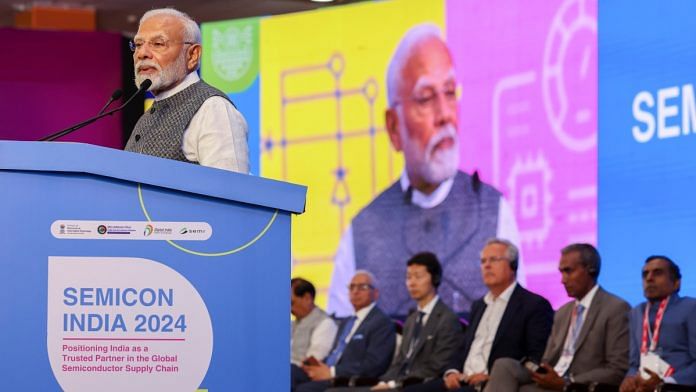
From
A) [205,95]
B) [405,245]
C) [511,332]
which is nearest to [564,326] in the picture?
[511,332]

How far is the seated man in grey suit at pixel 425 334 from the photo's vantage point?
6734mm

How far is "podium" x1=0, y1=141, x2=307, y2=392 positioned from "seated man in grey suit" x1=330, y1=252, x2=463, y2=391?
4685 mm

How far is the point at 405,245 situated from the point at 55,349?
6.03 m

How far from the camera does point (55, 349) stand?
6.54ft

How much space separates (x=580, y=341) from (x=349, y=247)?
2.66m

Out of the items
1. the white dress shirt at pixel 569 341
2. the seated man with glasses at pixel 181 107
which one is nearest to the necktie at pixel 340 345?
the white dress shirt at pixel 569 341

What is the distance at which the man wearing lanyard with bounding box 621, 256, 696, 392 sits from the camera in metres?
5.43

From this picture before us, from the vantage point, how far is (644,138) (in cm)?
646

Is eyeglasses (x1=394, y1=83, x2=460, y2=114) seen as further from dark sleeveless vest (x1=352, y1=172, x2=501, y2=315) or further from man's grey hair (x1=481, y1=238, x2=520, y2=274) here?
man's grey hair (x1=481, y1=238, x2=520, y2=274)

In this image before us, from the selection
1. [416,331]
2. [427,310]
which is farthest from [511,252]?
[416,331]

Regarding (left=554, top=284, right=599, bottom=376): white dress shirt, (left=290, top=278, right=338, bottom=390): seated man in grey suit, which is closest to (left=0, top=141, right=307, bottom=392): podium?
(left=554, top=284, right=599, bottom=376): white dress shirt

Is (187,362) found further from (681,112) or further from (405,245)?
(405,245)

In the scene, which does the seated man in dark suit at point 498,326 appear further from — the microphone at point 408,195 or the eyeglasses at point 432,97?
the eyeglasses at point 432,97

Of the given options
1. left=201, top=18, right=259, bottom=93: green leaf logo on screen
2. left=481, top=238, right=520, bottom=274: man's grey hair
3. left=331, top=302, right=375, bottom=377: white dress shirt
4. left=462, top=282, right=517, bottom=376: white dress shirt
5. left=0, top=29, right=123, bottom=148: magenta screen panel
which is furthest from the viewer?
left=0, top=29, right=123, bottom=148: magenta screen panel
